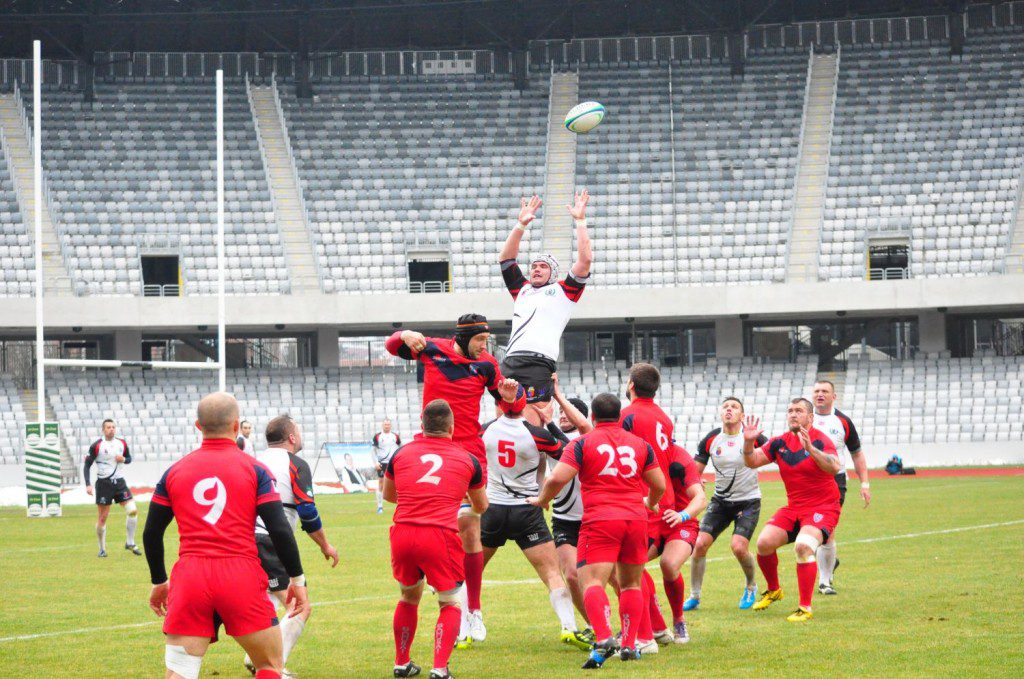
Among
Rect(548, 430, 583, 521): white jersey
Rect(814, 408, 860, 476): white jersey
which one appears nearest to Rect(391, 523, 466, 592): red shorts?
Rect(548, 430, 583, 521): white jersey

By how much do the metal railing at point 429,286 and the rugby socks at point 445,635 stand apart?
1239 inches

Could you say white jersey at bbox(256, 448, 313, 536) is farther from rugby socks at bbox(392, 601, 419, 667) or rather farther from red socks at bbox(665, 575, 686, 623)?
red socks at bbox(665, 575, 686, 623)

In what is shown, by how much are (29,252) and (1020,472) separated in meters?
29.7

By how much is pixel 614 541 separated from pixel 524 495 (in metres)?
1.18

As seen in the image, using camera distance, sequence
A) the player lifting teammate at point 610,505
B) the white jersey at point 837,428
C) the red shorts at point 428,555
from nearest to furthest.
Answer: the red shorts at point 428,555 < the player lifting teammate at point 610,505 < the white jersey at point 837,428

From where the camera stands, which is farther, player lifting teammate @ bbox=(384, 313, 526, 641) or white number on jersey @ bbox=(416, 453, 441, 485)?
player lifting teammate @ bbox=(384, 313, 526, 641)

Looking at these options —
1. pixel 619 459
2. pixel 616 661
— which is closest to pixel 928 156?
pixel 619 459

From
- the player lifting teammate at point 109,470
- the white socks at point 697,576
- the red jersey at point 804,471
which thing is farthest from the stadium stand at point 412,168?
the red jersey at point 804,471

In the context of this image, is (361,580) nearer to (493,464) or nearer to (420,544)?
(493,464)

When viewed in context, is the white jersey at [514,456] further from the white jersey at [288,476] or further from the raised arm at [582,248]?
the white jersey at [288,476]

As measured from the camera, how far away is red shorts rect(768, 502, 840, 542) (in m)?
11.8

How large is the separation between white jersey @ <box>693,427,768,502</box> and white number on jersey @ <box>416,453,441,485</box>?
413 cm

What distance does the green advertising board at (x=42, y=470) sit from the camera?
87.9ft

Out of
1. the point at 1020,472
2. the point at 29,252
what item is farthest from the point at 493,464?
the point at 29,252
